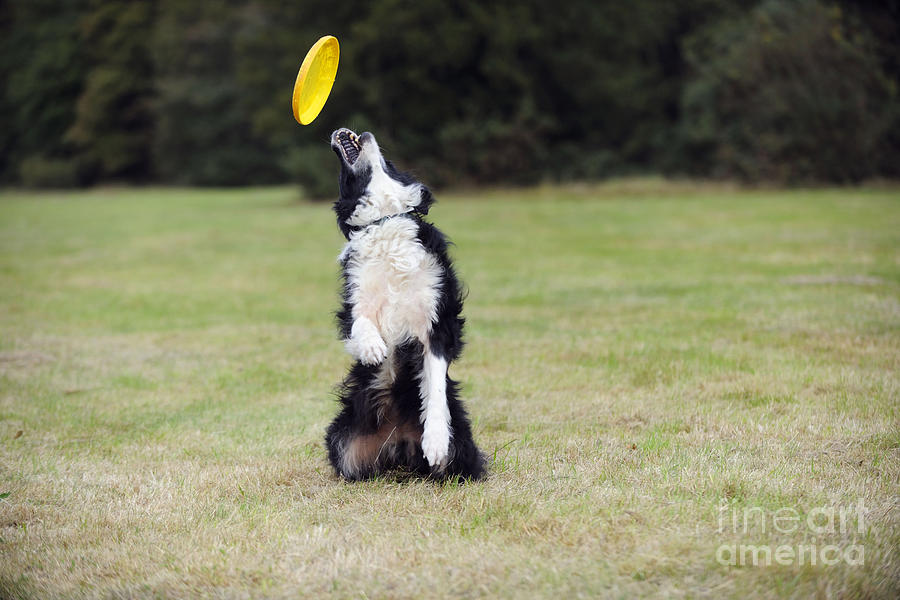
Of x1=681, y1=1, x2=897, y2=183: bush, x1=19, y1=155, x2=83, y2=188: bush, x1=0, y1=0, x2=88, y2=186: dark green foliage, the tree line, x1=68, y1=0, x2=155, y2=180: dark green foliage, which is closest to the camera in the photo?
x1=681, y1=1, x2=897, y2=183: bush

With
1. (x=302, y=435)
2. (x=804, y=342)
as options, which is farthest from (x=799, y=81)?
(x=302, y=435)

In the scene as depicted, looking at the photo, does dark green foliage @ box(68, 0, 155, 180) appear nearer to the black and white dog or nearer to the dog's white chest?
the black and white dog

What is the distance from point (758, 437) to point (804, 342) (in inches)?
115

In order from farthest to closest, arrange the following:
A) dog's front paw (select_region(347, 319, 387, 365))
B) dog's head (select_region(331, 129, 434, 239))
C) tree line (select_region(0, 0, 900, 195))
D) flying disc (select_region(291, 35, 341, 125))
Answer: tree line (select_region(0, 0, 900, 195)) < flying disc (select_region(291, 35, 341, 125)) < dog's head (select_region(331, 129, 434, 239)) < dog's front paw (select_region(347, 319, 387, 365))

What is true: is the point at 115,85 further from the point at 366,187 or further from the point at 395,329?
the point at 395,329

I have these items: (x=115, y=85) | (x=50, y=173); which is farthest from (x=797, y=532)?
(x=50, y=173)

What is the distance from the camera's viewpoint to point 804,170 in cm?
2631

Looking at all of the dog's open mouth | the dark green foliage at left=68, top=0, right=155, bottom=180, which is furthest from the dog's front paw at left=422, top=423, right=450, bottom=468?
the dark green foliage at left=68, top=0, right=155, bottom=180

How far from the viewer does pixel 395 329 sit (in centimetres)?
415

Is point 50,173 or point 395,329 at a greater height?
point 50,173

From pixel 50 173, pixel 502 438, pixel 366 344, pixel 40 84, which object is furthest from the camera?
pixel 40 84

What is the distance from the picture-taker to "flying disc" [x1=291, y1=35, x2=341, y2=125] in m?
4.86

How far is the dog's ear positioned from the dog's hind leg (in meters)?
0.77

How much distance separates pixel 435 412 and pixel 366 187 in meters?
1.23
